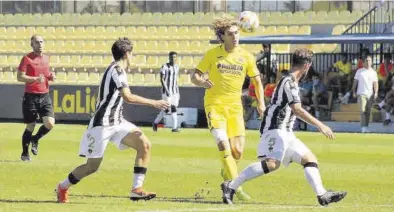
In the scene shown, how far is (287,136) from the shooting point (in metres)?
11.3

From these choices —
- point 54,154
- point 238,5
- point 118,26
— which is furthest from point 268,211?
point 118,26

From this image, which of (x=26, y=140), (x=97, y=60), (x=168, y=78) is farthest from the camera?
(x=97, y=60)

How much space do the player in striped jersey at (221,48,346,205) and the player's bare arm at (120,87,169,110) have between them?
1.22m

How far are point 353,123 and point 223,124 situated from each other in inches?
716

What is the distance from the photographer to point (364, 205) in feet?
38.3

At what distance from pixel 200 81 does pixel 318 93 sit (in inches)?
739

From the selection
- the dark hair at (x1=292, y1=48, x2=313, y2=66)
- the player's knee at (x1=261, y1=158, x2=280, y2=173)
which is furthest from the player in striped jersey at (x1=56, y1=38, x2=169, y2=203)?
the dark hair at (x1=292, y1=48, x2=313, y2=66)

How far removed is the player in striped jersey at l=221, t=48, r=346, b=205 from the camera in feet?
36.3

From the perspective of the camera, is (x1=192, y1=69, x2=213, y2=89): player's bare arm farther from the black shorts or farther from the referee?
the black shorts

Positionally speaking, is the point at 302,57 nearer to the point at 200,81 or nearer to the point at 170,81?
the point at 200,81

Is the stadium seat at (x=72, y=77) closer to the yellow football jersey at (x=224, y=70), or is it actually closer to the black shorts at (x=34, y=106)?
the black shorts at (x=34, y=106)

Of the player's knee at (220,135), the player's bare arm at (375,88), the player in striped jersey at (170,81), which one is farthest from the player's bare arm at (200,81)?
the player's bare arm at (375,88)

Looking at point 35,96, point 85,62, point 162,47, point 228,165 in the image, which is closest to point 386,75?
point 162,47

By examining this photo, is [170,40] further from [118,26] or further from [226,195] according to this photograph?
[226,195]
